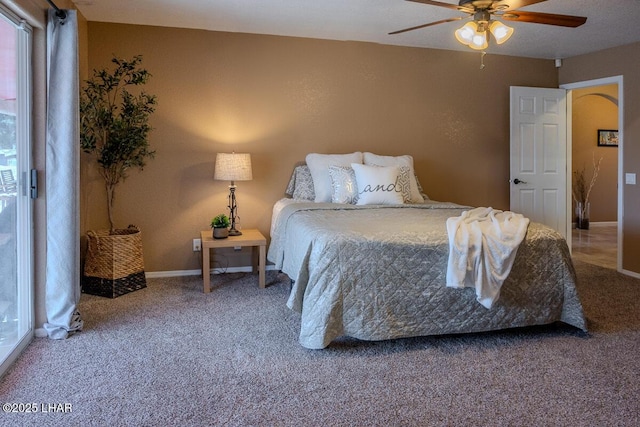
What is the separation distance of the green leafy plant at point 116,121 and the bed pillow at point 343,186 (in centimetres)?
163

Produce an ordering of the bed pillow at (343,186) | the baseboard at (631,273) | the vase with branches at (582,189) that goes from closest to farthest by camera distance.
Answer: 1. the bed pillow at (343,186)
2. the baseboard at (631,273)
3. the vase with branches at (582,189)

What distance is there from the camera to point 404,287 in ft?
8.25

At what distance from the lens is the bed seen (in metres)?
2.46

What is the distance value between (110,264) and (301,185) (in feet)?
5.77

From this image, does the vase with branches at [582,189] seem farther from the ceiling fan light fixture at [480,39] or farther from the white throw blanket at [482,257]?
the white throw blanket at [482,257]

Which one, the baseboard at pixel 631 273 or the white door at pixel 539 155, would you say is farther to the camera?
the white door at pixel 539 155

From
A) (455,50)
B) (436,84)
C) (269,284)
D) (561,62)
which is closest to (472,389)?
(269,284)

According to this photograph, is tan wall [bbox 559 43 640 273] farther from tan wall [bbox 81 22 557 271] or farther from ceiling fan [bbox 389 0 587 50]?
ceiling fan [bbox 389 0 587 50]

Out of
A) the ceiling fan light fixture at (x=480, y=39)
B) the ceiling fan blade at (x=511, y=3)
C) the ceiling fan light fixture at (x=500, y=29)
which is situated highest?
the ceiling fan blade at (x=511, y=3)

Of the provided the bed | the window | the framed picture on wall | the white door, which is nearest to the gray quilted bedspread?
the bed

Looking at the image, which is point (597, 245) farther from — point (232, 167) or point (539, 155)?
point (232, 167)

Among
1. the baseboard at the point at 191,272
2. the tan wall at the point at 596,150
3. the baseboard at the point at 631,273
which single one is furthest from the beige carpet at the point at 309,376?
the tan wall at the point at 596,150

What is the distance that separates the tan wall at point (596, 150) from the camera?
7668 millimetres

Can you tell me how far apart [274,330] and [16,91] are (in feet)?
6.63
